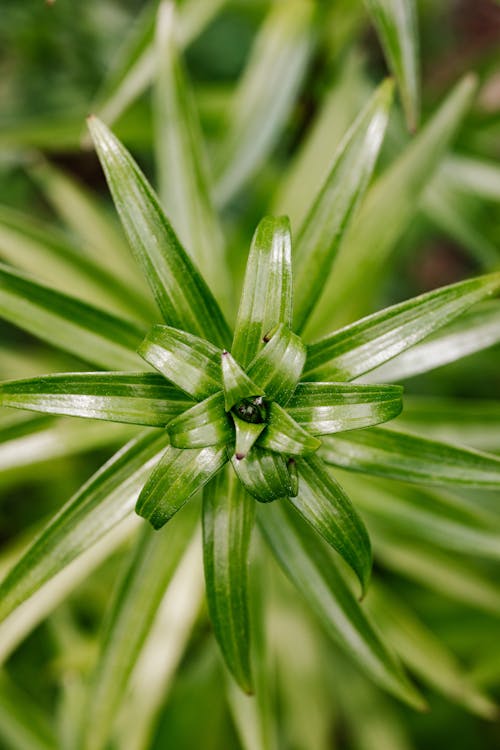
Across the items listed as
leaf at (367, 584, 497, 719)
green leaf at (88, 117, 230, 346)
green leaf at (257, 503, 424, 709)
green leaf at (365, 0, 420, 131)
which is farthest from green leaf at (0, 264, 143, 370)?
leaf at (367, 584, 497, 719)

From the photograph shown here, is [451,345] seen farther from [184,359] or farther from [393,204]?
[184,359]

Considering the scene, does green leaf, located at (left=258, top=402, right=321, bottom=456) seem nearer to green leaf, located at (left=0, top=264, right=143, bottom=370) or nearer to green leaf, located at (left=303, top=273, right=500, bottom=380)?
green leaf, located at (left=303, top=273, right=500, bottom=380)

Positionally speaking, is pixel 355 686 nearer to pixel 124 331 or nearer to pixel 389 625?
pixel 389 625

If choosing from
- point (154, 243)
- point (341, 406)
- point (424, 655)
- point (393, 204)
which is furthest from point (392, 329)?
point (424, 655)

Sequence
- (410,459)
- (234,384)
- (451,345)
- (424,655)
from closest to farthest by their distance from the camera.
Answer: (234,384), (410,459), (451,345), (424,655)

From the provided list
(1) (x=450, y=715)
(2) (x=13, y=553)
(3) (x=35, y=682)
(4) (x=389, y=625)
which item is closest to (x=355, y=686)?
(1) (x=450, y=715)
